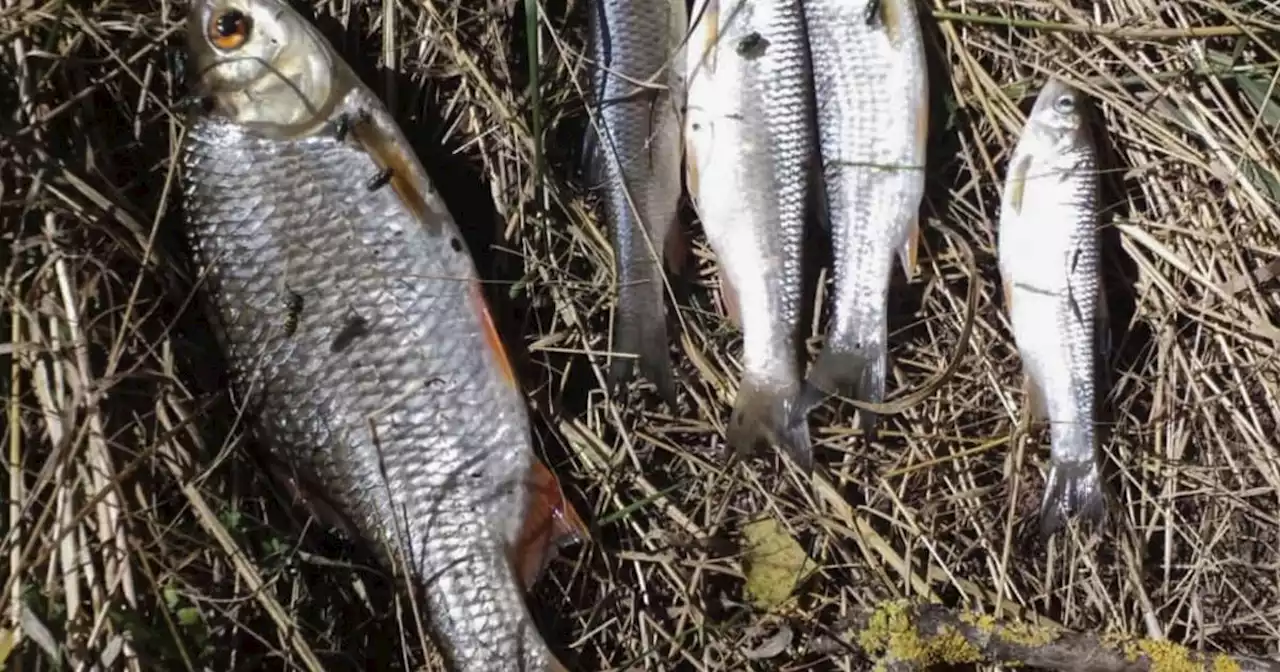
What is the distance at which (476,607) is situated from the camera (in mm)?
2371

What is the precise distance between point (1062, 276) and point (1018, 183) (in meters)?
0.25

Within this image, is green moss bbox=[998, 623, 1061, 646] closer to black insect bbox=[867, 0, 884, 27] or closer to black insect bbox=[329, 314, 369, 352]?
black insect bbox=[867, 0, 884, 27]

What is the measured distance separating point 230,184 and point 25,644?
1.05m

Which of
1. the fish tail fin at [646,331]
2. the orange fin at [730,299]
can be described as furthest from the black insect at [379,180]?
the orange fin at [730,299]

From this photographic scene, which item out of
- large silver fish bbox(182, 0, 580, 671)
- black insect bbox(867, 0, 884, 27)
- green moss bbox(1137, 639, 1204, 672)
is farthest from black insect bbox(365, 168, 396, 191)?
green moss bbox(1137, 639, 1204, 672)

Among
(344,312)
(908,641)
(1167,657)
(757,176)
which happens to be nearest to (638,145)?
(757,176)

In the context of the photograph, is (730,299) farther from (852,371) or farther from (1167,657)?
(1167,657)

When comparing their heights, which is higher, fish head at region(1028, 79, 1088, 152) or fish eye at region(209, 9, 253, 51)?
fish head at region(1028, 79, 1088, 152)

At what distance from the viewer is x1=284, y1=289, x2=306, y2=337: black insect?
235cm

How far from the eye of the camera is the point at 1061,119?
2.59m

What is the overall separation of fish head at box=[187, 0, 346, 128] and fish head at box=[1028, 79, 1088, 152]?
167 centimetres

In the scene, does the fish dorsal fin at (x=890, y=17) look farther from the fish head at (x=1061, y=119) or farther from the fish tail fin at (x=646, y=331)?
the fish tail fin at (x=646, y=331)

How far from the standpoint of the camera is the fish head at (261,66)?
7.77 ft

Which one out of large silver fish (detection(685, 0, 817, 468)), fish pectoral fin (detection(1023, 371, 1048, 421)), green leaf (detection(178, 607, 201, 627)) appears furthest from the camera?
fish pectoral fin (detection(1023, 371, 1048, 421))
